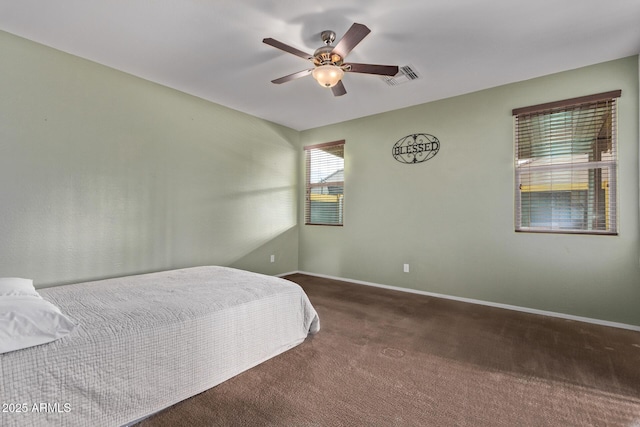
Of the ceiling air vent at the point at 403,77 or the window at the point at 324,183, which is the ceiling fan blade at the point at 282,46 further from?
the window at the point at 324,183

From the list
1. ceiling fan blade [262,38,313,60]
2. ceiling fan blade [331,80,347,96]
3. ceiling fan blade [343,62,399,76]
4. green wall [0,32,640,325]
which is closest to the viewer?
ceiling fan blade [262,38,313,60]

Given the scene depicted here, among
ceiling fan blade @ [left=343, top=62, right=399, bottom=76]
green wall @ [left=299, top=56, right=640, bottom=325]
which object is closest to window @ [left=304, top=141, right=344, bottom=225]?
green wall @ [left=299, top=56, right=640, bottom=325]

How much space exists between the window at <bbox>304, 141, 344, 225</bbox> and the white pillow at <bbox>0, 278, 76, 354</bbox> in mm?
3854

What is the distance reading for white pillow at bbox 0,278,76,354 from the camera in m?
1.32

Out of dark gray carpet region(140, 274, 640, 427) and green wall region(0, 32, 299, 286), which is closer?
dark gray carpet region(140, 274, 640, 427)

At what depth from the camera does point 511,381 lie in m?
1.96

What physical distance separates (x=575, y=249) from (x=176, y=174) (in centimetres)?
458

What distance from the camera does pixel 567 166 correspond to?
3.14 metres

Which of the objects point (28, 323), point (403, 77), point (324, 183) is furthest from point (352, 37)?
point (324, 183)

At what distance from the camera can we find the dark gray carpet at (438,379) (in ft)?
5.31

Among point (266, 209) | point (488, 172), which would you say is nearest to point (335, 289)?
point (266, 209)

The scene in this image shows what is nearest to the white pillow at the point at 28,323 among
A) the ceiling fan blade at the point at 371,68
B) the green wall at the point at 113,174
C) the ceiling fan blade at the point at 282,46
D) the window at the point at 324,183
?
the green wall at the point at 113,174

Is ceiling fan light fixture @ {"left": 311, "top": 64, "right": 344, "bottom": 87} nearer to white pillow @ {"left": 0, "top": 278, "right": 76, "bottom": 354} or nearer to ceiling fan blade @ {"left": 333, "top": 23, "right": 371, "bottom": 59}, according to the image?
ceiling fan blade @ {"left": 333, "top": 23, "right": 371, "bottom": 59}

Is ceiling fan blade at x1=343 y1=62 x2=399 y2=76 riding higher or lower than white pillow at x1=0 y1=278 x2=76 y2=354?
higher
